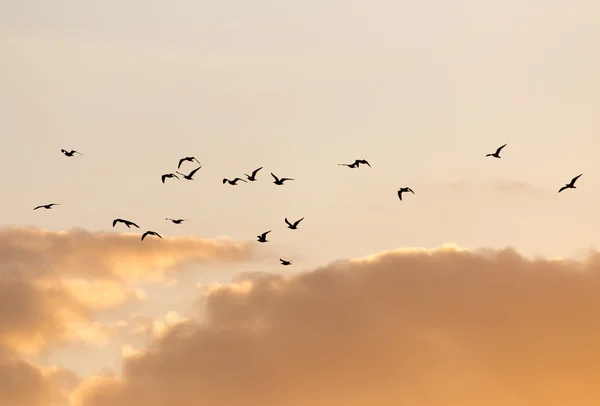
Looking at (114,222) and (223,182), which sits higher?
(223,182)

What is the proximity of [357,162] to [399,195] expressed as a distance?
803 cm

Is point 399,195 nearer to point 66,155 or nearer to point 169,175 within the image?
point 169,175

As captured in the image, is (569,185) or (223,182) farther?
Answer: (223,182)

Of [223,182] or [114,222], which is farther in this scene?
[223,182]

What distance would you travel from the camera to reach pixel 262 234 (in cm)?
19700

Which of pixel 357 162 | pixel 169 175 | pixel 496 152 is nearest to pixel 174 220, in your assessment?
pixel 169 175

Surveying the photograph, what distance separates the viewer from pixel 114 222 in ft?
610

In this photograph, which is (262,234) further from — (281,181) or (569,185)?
(569,185)

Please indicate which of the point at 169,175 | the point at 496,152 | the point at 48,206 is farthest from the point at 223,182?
the point at 496,152

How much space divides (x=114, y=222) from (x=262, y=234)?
20966 mm

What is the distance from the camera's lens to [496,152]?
192 meters

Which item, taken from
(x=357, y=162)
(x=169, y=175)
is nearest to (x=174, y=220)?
(x=169, y=175)

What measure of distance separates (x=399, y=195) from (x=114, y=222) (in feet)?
116

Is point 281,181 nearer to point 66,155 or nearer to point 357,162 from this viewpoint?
point 357,162
